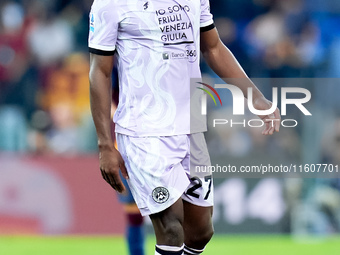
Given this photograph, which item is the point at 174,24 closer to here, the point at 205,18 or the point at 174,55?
the point at 174,55

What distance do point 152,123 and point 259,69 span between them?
576cm

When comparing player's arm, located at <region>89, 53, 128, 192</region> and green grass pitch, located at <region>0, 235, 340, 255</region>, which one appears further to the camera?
green grass pitch, located at <region>0, 235, 340, 255</region>

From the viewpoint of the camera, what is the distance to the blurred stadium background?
8.91 m

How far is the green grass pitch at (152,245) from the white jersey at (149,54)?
3.30 metres

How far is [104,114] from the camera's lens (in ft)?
15.3

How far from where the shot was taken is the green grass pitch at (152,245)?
320 inches

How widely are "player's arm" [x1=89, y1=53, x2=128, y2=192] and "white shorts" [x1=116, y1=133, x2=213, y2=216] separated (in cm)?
12

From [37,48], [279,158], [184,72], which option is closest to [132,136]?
[184,72]

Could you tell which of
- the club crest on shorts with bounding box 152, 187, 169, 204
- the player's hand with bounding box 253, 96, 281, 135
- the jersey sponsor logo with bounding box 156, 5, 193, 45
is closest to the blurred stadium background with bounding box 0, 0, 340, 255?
the player's hand with bounding box 253, 96, 281, 135

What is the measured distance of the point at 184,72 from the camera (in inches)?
191

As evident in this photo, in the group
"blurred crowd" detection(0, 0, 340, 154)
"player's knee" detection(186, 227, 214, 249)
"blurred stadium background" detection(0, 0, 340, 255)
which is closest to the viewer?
"player's knee" detection(186, 227, 214, 249)

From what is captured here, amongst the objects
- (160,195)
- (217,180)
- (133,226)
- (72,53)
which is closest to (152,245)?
(217,180)

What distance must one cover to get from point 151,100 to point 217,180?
4.44 meters

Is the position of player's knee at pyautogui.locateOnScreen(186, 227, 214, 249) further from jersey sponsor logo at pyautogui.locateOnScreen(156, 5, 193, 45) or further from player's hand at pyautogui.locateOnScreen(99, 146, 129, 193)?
jersey sponsor logo at pyautogui.locateOnScreen(156, 5, 193, 45)
